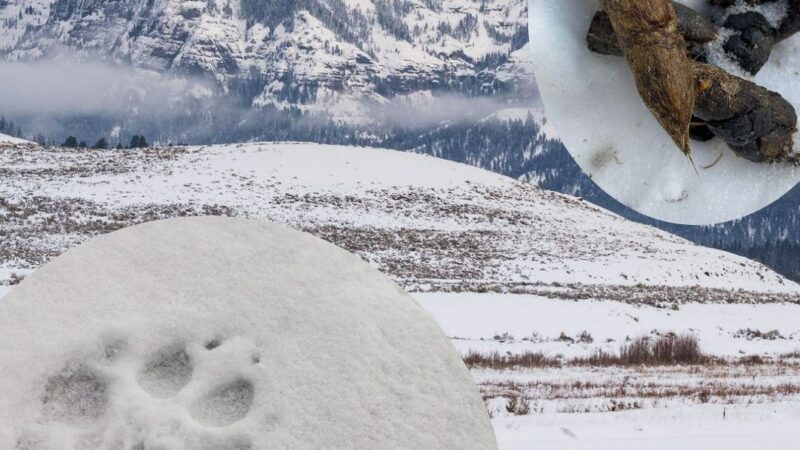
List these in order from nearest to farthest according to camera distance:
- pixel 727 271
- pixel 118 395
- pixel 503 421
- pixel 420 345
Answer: pixel 118 395, pixel 420 345, pixel 503 421, pixel 727 271

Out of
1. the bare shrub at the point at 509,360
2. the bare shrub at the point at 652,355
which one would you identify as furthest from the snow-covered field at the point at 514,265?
the bare shrub at the point at 652,355

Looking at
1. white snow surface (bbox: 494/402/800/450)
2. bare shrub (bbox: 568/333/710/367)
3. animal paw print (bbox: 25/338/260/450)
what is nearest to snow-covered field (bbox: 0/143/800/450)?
white snow surface (bbox: 494/402/800/450)

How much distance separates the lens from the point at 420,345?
3.38 m

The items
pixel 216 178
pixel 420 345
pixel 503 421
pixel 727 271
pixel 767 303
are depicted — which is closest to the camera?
pixel 420 345

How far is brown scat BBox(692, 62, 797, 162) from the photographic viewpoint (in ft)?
10.4

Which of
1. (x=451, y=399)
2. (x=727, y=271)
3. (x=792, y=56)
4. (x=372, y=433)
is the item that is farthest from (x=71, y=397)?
(x=727, y=271)

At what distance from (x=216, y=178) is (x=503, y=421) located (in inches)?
1881

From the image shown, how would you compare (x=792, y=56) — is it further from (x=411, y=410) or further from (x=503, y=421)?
(x=503, y=421)

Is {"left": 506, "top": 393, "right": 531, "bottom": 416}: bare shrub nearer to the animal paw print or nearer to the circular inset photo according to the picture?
the circular inset photo

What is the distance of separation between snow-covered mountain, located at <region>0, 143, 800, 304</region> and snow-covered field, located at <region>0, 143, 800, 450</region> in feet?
0.55

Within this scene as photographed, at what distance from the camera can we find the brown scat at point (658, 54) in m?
2.96

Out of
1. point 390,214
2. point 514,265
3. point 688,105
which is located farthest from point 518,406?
point 390,214

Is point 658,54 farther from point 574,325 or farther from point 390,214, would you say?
point 390,214

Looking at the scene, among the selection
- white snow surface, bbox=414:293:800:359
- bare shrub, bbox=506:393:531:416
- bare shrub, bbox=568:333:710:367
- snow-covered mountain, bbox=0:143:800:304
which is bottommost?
snow-covered mountain, bbox=0:143:800:304
